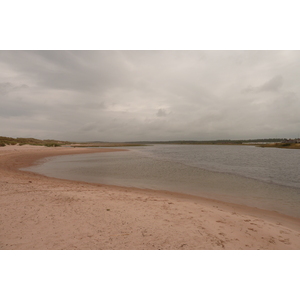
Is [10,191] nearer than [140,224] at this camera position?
No

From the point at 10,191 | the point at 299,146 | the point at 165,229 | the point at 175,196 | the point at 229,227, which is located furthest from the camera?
the point at 299,146

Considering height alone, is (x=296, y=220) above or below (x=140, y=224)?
below

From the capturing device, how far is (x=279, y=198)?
35.4 feet

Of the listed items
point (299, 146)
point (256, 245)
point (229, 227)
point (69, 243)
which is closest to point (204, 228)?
point (229, 227)

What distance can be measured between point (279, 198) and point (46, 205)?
12.9 m

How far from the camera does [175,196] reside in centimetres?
1077

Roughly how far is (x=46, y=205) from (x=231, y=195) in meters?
10.4

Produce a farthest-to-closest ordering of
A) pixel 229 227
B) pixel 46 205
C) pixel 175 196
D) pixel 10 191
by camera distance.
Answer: pixel 175 196
pixel 10 191
pixel 46 205
pixel 229 227

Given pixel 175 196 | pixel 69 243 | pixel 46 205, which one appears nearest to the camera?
pixel 69 243

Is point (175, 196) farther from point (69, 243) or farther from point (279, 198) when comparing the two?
point (69, 243)

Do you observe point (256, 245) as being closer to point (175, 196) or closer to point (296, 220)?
point (296, 220)

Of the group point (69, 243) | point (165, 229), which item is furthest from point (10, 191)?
point (165, 229)

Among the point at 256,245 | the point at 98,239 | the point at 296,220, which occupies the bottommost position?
the point at 296,220

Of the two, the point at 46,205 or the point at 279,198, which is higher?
the point at 46,205
